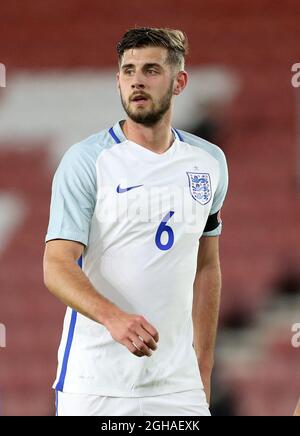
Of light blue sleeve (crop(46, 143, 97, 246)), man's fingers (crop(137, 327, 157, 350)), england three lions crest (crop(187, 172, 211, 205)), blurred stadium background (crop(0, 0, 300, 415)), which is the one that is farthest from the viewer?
blurred stadium background (crop(0, 0, 300, 415))

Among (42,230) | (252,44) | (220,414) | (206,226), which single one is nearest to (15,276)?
(42,230)

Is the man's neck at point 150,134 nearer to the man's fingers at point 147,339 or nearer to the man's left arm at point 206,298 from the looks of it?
the man's left arm at point 206,298

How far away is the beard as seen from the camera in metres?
2.87

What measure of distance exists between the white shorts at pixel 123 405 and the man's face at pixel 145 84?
82cm

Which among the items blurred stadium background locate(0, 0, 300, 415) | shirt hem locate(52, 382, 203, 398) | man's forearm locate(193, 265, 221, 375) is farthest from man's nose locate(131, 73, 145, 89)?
blurred stadium background locate(0, 0, 300, 415)

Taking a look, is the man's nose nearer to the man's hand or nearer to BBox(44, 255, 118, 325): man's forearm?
BBox(44, 255, 118, 325): man's forearm

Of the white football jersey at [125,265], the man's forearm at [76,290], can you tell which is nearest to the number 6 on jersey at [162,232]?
the white football jersey at [125,265]

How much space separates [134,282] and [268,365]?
7.01ft

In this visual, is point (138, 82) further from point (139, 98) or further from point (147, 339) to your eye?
point (147, 339)

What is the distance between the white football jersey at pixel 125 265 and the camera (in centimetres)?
277

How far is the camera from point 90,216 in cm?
279

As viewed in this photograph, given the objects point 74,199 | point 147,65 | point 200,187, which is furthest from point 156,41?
point 74,199

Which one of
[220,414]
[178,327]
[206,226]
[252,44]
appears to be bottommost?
[220,414]
